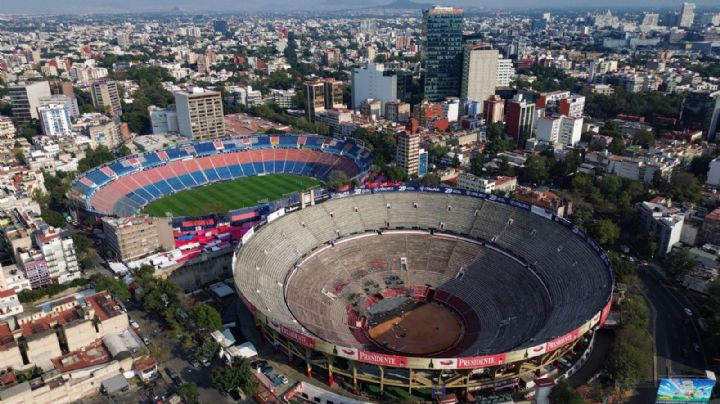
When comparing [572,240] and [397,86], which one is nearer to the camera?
[572,240]

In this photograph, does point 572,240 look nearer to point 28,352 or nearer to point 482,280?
point 482,280

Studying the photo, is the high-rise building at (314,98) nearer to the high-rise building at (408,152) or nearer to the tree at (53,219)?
the high-rise building at (408,152)

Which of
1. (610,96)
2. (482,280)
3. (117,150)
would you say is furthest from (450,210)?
(610,96)

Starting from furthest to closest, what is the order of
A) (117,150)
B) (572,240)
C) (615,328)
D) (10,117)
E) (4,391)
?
(10,117) → (117,150) → (572,240) → (615,328) → (4,391)

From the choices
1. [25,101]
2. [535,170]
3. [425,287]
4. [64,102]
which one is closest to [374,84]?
[535,170]

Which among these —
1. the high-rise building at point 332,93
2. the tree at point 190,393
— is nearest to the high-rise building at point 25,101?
the high-rise building at point 332,93

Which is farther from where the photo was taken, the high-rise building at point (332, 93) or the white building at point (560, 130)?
the high-rise building at point (332, 93)
